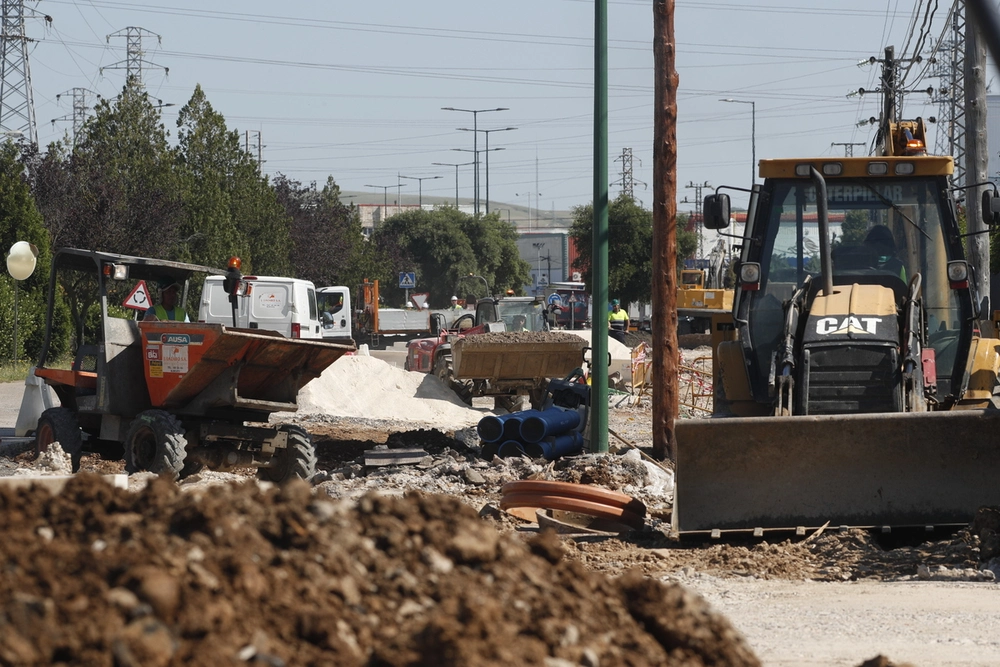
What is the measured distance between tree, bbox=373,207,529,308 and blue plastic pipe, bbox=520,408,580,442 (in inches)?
2552

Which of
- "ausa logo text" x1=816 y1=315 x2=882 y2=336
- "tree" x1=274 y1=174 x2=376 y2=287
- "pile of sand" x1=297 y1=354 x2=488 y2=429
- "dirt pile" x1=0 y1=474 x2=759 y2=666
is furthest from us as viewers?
"tree" x1=274 y1=174 x2=376 y2=287

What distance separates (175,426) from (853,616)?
6.86 metres

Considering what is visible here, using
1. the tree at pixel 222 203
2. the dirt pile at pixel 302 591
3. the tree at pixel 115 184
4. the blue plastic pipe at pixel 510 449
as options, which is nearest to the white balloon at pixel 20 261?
the blue plastic pipe at pixel 510 449

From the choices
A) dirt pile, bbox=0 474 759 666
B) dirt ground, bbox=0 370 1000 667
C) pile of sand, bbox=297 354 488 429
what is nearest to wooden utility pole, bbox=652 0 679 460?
dirt ground, bbox=0 370 1000 667

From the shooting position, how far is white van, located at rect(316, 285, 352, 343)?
33.5 metres

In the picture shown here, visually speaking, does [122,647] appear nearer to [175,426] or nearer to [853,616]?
[853,616]

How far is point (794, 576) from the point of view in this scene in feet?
24.4

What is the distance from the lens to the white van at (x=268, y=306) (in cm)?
2333

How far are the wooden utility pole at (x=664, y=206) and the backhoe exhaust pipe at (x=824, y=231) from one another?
317 centimetres

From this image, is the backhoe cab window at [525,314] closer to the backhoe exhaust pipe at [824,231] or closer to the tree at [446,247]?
the backhoe exhaust pipe at [824,231]

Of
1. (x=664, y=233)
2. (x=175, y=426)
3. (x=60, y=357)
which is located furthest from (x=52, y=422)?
(x=60, y=357)

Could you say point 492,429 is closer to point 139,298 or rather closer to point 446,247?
point 139,298

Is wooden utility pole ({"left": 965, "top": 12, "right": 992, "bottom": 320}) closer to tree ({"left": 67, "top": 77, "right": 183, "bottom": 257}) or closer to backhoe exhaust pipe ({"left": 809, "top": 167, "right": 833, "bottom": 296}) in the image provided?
backhoe exhaust pipe ({"left": 809, "top": 167, "right": 833, "bottom": 296})

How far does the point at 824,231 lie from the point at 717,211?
1009mm
